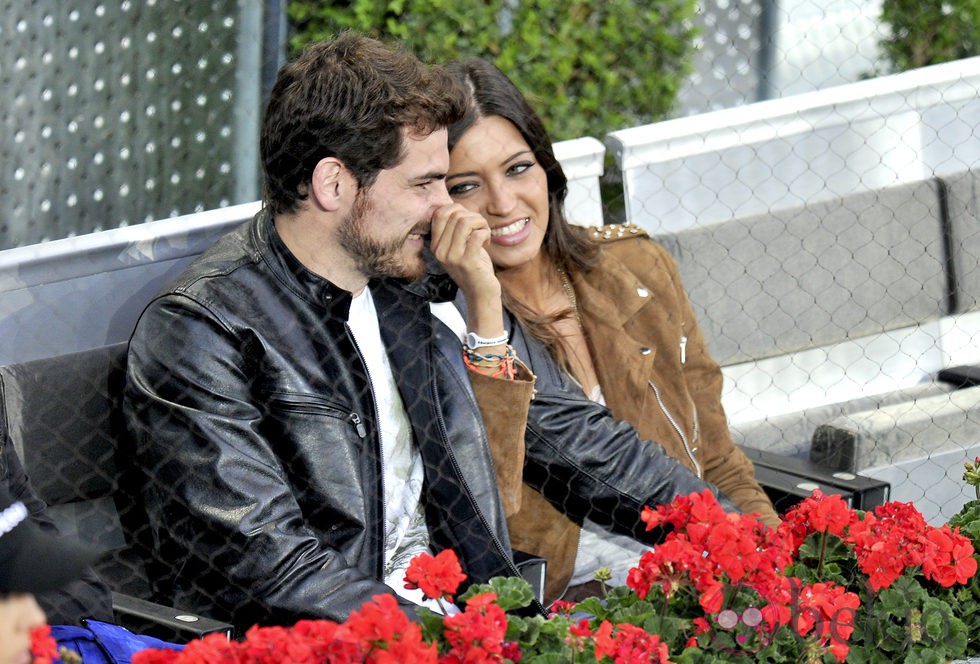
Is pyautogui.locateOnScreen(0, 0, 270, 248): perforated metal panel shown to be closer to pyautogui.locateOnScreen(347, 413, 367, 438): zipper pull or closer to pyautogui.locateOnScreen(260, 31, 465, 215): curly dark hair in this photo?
pyautogui.locateOnScreen(260, 31, 465, 215): curly dark hair

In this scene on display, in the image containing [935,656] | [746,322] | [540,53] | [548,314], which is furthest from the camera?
[540,53]

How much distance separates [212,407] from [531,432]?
558 millimetres

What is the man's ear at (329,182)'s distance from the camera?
1.89m

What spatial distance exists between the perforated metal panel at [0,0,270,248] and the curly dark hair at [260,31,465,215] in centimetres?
127

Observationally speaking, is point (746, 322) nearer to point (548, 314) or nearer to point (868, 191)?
point (868, 191)

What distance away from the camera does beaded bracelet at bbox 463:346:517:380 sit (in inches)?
79.0

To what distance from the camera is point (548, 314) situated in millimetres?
2328

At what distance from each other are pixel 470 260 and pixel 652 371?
49cm

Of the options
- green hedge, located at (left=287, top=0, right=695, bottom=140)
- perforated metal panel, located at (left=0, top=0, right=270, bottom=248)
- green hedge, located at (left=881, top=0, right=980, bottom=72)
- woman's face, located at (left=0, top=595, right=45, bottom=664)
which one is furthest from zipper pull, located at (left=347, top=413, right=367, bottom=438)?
green hedge, located at (left=881, top=0, right=980, bottom=72)

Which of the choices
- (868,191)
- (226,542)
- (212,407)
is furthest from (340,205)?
(868,191)

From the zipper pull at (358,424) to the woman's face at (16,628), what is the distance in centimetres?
72

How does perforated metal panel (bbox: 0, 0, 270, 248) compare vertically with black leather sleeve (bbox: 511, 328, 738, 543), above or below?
above

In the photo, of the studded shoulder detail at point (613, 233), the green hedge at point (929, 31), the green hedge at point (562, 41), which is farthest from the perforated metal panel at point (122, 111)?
the green hedge at point (929, 31)
